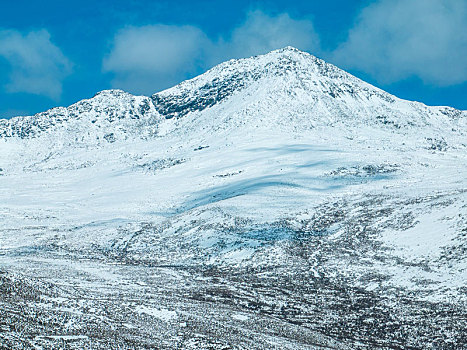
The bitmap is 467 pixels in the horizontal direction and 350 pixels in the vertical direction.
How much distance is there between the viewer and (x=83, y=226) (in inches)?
3487

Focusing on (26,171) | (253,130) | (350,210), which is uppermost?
(253,130)

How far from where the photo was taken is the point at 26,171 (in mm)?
180250

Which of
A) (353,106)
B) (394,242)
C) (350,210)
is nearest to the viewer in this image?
(394,242)

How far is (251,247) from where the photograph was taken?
63.1 metres

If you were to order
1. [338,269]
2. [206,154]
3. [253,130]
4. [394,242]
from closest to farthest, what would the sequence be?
[338,269] < [394,242] < [206,154] < [253,130]

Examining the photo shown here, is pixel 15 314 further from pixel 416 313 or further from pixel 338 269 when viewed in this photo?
pixel 338 269

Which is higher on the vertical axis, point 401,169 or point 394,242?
point 401,169

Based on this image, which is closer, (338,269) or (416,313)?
(416,313)

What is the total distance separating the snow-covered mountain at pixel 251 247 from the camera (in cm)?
3084

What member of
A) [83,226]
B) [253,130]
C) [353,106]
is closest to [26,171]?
[253,130]

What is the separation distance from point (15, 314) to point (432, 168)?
346ft

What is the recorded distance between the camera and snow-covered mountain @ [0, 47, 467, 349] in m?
30.8

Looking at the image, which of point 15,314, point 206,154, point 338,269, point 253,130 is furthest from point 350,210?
point 253,130

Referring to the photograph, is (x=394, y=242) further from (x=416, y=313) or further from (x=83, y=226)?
(x=83, y=226)
